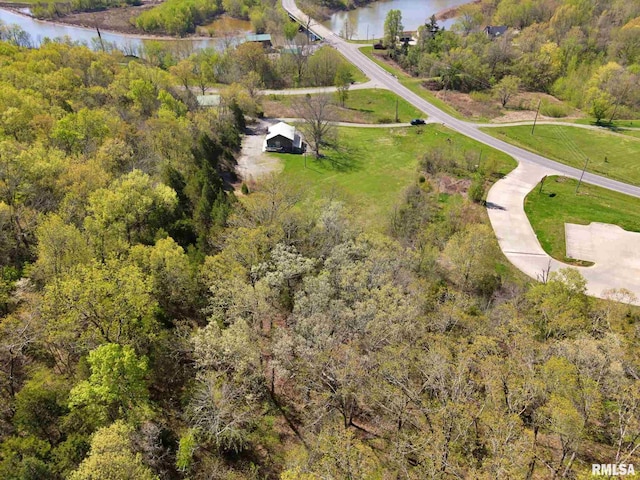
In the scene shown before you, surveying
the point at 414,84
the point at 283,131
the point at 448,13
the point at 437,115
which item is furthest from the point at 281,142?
the point at 448,13

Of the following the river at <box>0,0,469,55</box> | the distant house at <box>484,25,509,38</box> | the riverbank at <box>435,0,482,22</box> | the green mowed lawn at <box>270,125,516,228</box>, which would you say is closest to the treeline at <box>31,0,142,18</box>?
the river at <box>0,0,469,55</box>

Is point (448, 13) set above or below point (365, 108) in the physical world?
above

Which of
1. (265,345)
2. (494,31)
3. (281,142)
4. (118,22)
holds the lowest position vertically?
(265,345)

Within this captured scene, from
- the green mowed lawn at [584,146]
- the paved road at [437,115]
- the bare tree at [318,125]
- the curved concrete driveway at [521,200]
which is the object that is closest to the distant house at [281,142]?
the bare tree at [318,125]

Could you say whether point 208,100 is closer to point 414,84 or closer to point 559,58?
point 414,84

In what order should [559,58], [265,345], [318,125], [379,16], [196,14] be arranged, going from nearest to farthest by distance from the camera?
[265,345]
[318,125]
[559,58]
[196,14]
[379,16]

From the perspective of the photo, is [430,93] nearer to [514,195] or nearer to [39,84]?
[514,195]
